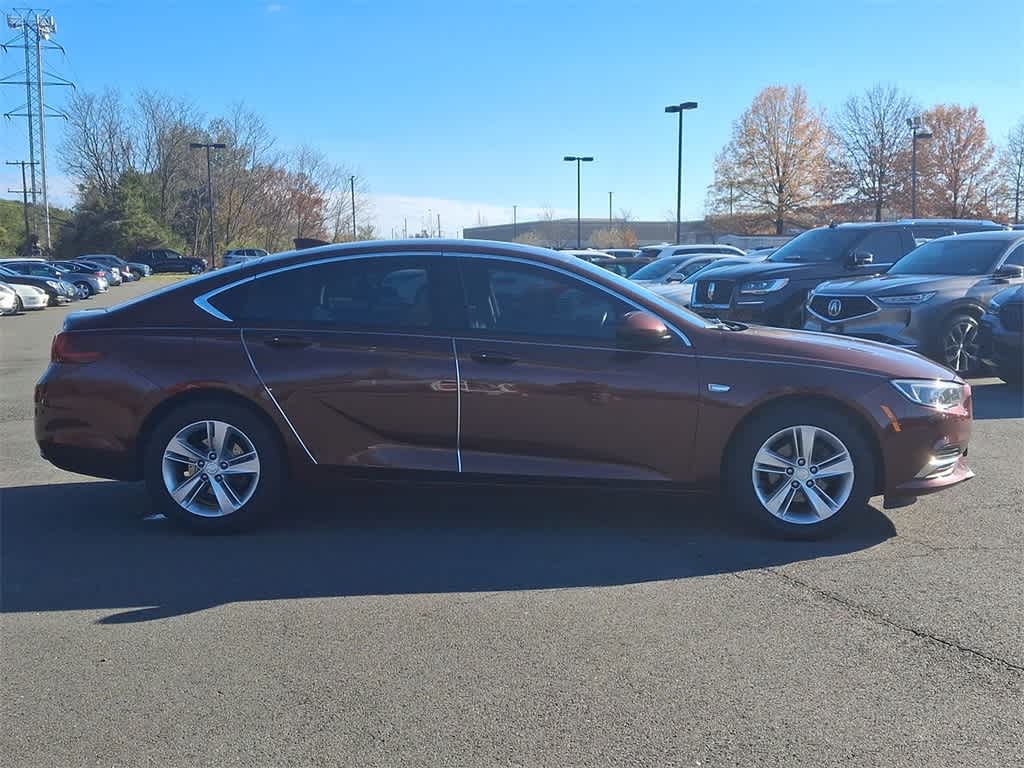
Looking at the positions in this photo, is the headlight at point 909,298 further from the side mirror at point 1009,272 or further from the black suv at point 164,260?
the black suv at point 164,260

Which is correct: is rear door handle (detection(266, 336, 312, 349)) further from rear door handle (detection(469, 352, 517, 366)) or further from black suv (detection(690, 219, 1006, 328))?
black suv (detection(690, 219, 1006, 328))

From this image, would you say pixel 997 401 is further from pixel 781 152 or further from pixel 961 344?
pixel 781 152

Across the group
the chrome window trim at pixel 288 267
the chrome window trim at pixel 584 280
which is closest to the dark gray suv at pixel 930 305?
the chrome window trim at pixel 584 280

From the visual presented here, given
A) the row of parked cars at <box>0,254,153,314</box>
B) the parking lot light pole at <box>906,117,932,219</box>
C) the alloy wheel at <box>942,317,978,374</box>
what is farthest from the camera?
the parking lot light pole at <box>906,117,932,219</box>

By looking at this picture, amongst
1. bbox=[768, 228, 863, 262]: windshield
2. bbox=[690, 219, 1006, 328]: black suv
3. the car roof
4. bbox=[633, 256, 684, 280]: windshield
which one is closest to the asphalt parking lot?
the car roof

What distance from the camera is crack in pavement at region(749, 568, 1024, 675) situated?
3751mm

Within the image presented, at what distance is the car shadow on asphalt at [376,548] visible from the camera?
181 inches

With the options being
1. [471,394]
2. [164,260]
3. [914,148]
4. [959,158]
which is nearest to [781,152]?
[959,158]

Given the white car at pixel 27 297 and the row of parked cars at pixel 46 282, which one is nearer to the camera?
the white car at pixel 27 297

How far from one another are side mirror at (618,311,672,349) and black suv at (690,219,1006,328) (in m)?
8.80

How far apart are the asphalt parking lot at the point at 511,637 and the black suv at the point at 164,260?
2321 inches

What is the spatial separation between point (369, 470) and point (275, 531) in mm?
682

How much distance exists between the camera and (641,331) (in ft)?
17.0

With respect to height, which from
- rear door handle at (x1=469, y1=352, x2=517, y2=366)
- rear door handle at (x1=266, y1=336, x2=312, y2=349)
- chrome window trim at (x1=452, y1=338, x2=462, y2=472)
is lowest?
chrome window trim at (x1=452, y1=338, x2=462, y2=472)
